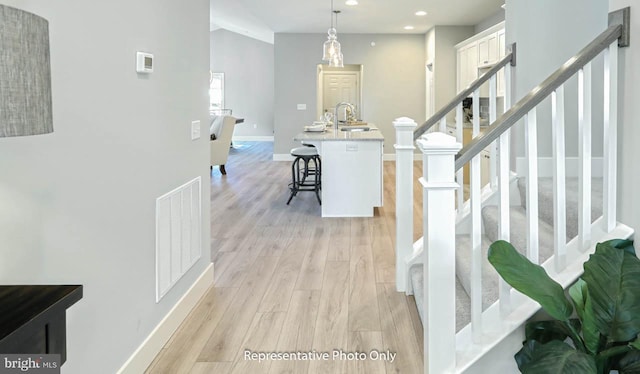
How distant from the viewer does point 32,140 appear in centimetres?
151

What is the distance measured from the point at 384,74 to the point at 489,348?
9378 millimetres

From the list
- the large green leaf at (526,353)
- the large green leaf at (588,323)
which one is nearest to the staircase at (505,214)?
the large green leaf at (526,353)

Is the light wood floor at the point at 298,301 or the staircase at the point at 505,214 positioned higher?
the staircase at the point at 505,214

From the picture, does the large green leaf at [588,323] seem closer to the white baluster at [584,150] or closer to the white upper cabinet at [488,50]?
the white baluster at [584,150]

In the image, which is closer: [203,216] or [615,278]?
[615,278]

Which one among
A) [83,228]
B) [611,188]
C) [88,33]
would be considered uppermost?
[88,33]

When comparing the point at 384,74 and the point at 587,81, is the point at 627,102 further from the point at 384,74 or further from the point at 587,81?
the point at 384,74

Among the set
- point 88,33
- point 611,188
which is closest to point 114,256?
point 88,33

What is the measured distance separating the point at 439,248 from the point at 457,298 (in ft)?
2.72

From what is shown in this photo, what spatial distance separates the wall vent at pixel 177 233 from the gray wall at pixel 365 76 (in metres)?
7.73

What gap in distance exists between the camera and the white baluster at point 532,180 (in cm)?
196

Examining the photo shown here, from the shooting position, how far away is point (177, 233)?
9.10 ft

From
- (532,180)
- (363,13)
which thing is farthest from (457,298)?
(363,13)

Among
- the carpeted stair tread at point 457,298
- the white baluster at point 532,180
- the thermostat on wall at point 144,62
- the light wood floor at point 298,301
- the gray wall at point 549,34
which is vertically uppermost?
the gray wall at point 549,34
